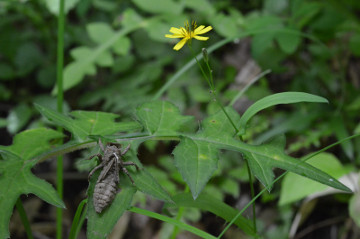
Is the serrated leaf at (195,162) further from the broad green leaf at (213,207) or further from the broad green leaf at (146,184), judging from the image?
the broad green leaf at (213,207)

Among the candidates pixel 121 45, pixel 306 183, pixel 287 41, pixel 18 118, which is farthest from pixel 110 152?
pixel 18 118

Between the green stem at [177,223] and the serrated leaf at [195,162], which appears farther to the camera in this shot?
the green stem at [177,223]

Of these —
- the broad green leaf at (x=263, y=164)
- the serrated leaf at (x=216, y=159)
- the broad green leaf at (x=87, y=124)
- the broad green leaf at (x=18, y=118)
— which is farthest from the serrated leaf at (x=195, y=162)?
the broad green leaf at (x=18, y=118)

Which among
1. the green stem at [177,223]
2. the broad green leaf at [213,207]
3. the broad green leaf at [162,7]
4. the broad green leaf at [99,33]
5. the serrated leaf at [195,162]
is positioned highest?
the broad green leaf at [162,7]

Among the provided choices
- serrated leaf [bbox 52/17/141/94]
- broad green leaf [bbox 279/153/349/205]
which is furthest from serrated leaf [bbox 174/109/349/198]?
serrated leaf [bbox 52/17/141/94]

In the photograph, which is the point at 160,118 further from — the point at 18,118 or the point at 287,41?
the point at 18,118

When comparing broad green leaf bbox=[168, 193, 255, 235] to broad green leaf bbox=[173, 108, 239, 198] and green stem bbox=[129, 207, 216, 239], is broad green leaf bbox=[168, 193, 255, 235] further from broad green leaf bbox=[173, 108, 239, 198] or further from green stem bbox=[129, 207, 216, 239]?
broad green leaf bbox=[173, 108, 239, 198]

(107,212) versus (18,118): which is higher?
(18,118)
